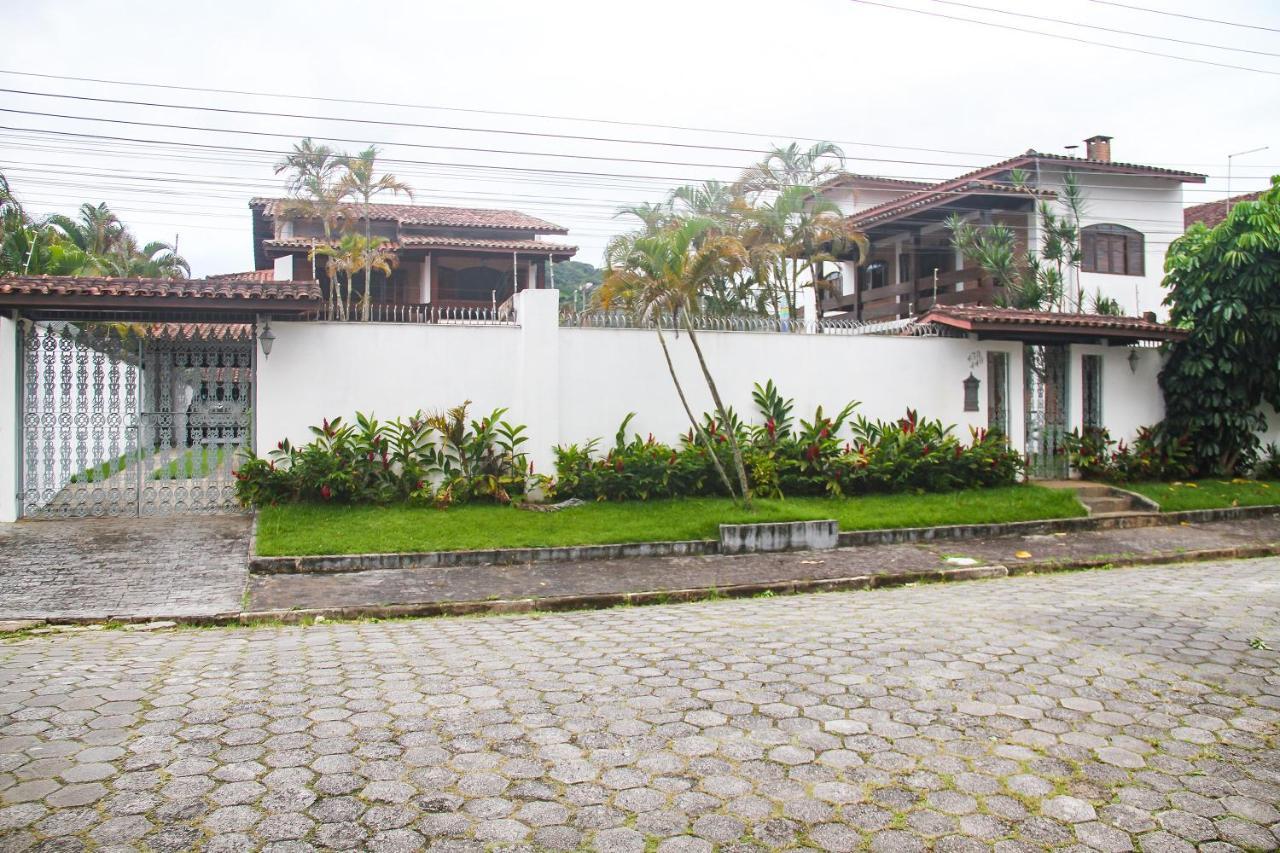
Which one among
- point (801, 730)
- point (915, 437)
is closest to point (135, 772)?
point (801, 730)

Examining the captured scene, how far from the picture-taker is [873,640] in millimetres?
6203

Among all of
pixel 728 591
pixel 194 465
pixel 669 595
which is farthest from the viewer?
pixel 194 465

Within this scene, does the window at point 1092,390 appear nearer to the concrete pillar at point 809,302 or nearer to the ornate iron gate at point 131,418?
the concrete pillar at point 809,302

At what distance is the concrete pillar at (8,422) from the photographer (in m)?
11.2

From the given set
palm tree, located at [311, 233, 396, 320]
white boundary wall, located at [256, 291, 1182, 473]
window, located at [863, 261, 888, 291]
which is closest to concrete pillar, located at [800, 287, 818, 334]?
window, located at [863, 261, 888, 291]

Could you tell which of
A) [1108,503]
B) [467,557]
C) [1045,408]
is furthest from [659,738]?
[1045,408]

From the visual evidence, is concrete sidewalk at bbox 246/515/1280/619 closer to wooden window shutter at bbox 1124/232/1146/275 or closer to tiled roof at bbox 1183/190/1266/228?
wooden window shutter at bbox 1124/232/1146/275

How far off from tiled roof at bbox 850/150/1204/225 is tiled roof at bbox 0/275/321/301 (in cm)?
1317

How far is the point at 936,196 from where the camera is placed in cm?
1917

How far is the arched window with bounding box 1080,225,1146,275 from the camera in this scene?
2053cm

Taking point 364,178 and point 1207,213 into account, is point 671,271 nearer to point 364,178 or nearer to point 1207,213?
point 364,178

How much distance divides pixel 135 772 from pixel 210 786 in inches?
15.2

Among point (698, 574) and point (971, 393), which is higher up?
point (971, 393)

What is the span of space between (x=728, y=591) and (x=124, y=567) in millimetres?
5856
